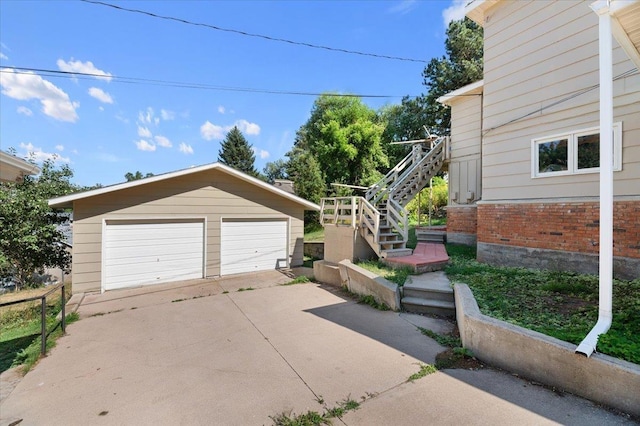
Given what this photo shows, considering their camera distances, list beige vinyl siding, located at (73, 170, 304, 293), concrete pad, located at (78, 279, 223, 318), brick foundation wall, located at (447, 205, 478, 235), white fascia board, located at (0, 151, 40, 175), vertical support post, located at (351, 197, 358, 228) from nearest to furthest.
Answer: white fascia board, located at (0, 151, 40, 175), concrete pad, located at (78, 279, 223, 318), beige vinyl siding, located at (73, 170, 304, 293), vertical support post, located at (351, 197, 358, 228), brick foundation wall, located at (447, 205, 478, 235)

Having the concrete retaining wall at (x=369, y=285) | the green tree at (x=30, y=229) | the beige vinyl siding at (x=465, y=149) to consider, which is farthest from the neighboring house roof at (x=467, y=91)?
the green tree at (x=30, y=229)

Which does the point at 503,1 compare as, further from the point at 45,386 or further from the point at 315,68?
the point at 45,386

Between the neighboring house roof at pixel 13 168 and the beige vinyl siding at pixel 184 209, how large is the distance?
4743mm

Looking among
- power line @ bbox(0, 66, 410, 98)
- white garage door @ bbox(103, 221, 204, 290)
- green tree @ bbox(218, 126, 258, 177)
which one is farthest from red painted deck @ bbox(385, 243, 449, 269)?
green tree @ bbox(218, 126, 258, 177)

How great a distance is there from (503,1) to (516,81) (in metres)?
2.05

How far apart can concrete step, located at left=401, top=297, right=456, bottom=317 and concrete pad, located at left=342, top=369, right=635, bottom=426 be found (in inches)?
73.6

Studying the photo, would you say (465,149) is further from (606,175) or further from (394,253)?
(606,175)

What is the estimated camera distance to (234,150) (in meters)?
35.6

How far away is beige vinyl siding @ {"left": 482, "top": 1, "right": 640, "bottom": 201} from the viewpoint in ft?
16.2

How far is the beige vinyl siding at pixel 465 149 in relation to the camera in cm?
920

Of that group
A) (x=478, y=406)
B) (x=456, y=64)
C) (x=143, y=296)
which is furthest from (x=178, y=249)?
(x=456, y=64)

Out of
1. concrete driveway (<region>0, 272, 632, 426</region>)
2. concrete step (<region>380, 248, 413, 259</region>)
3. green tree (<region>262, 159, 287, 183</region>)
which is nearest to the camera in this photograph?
concrete driveway (<region>0, 272, 632, 426</region>)

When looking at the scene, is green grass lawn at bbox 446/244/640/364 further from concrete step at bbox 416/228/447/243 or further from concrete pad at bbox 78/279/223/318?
concrete pad at bbox 78/279/223/318

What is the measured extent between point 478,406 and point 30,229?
12.4 meters
